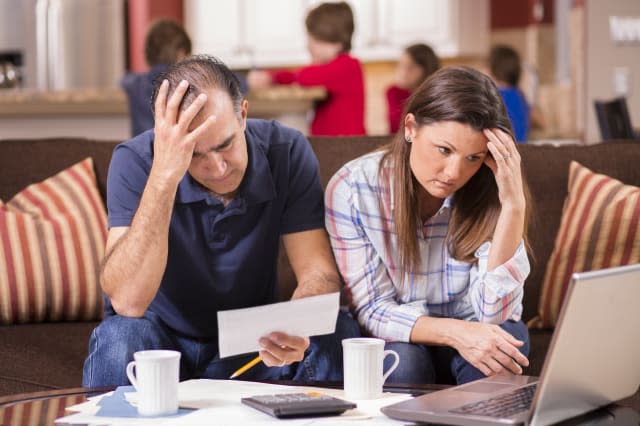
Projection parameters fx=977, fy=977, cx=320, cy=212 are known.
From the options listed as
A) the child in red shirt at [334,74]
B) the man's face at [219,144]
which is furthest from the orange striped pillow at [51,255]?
the child in red shirt at [334,74]

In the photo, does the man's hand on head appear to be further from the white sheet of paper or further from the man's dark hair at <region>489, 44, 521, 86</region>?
the man's dark hair at <region>489, 44, 521, 86</region>

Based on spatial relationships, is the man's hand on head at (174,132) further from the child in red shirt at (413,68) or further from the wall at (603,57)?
the wall at (603,57)

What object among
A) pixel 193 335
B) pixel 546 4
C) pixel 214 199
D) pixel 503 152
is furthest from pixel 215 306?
pixel 546 4

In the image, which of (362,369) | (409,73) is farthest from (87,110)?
(362,369)

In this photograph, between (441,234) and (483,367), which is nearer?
(483,367)

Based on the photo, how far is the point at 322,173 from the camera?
8.70ft

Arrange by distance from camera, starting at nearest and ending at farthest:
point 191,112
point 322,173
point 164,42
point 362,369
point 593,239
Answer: point 362,369
point 191,112
point 593,239
point 322,173
point 164,42

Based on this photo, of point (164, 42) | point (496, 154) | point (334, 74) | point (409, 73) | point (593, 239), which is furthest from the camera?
point (409, 73)

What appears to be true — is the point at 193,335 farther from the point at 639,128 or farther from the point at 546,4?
the point at 546,4

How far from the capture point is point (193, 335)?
2.07 m

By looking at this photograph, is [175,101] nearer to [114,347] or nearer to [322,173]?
[114,347]

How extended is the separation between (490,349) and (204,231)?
2.08ft

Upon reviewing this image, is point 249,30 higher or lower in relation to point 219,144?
higher

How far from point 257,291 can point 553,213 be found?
35.7 inches
